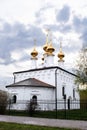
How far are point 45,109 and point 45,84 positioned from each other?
454 centimetres

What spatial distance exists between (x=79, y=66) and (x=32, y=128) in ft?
55.2

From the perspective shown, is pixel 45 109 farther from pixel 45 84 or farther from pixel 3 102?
pixel 3 102

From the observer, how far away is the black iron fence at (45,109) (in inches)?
787

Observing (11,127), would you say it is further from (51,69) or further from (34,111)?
(51,69)

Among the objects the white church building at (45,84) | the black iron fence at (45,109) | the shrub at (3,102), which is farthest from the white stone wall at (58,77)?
the shrub at (3,102)

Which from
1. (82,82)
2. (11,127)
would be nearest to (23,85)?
(82,82)

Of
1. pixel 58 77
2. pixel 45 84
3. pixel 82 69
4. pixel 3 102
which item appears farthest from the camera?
pixel 58 77

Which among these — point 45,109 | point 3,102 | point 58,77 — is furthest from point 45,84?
point 3,102

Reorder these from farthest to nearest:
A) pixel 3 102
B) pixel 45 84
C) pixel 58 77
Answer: pixel 58 77
pixel 45 84
pixel 3 102

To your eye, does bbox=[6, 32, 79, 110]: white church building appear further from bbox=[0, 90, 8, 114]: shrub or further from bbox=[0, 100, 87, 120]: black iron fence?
bbox=[0, 90, 8, 114]: shrub

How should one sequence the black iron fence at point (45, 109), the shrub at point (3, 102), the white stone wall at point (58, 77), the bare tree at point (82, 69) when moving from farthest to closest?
1. the white stone wall at point (58, 77)
2. the bare tree at point (82, 69)
3. the shrub at point (3, 102)
4. the black iron fence at point (45, 109)

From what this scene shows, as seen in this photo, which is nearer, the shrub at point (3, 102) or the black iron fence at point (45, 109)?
the black iron fence at point (45, 109)

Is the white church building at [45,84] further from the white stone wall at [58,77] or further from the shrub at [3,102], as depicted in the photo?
the shrub at [3,102]

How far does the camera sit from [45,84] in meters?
33.2
